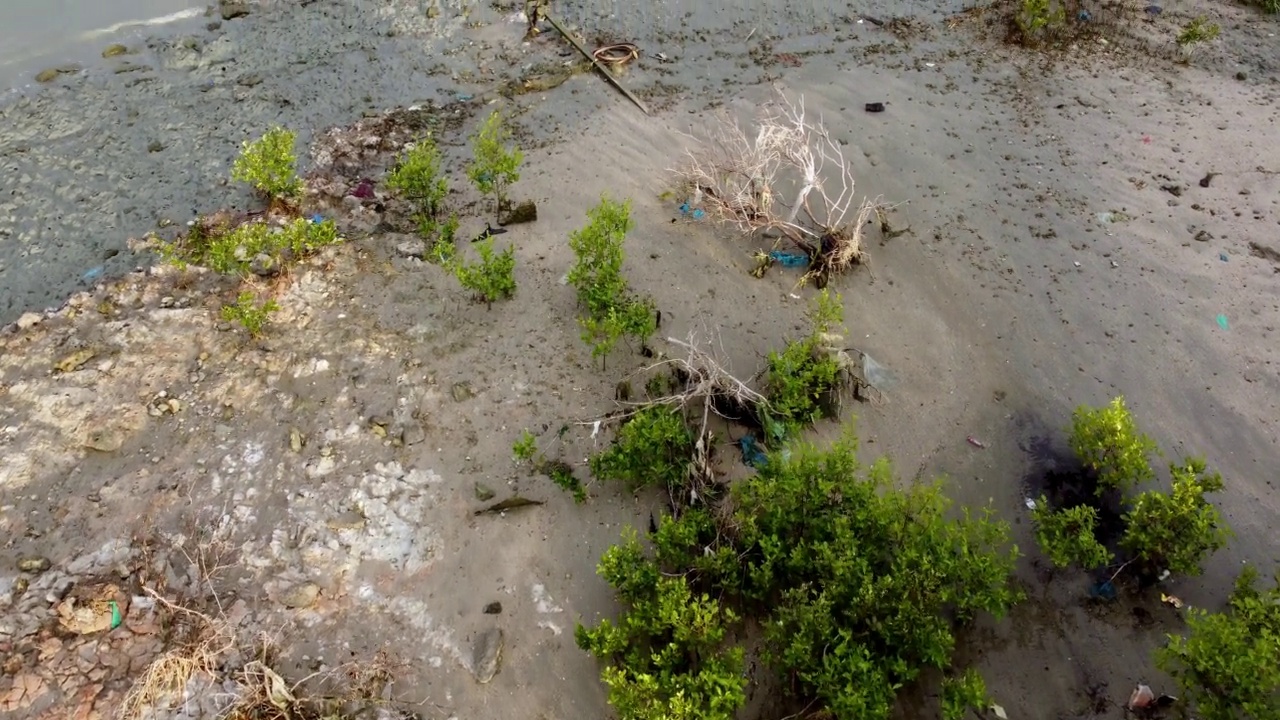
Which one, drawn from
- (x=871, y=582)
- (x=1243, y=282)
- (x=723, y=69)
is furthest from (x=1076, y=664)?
(x=723, y=69)

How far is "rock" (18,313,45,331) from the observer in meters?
4.62

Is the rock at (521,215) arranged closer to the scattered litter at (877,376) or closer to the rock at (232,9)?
the scattered litter at (877,376)

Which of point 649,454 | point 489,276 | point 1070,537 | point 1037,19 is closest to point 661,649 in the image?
point 649,454

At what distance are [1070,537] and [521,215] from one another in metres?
3.89

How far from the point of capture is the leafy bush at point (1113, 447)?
12.6 ft

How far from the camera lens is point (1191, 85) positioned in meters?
6.71

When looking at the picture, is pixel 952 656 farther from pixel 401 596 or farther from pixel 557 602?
pixel 401 596

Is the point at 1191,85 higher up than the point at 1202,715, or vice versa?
the point at 1191,85

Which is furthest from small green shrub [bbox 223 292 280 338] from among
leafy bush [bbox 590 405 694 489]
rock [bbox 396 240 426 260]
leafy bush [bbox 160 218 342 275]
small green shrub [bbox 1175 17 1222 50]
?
small green shrub [bbox 1175 17 1222 50]

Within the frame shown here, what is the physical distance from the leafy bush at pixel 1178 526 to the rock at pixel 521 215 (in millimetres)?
4014

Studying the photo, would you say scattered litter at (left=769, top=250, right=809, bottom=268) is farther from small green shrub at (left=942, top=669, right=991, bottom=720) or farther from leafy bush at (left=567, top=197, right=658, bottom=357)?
small green shrub at (left=942, top=669, right=991, bottom=720)

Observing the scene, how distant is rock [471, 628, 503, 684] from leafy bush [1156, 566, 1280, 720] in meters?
2.93

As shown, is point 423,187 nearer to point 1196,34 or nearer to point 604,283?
point 604,283

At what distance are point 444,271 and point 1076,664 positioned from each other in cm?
421
